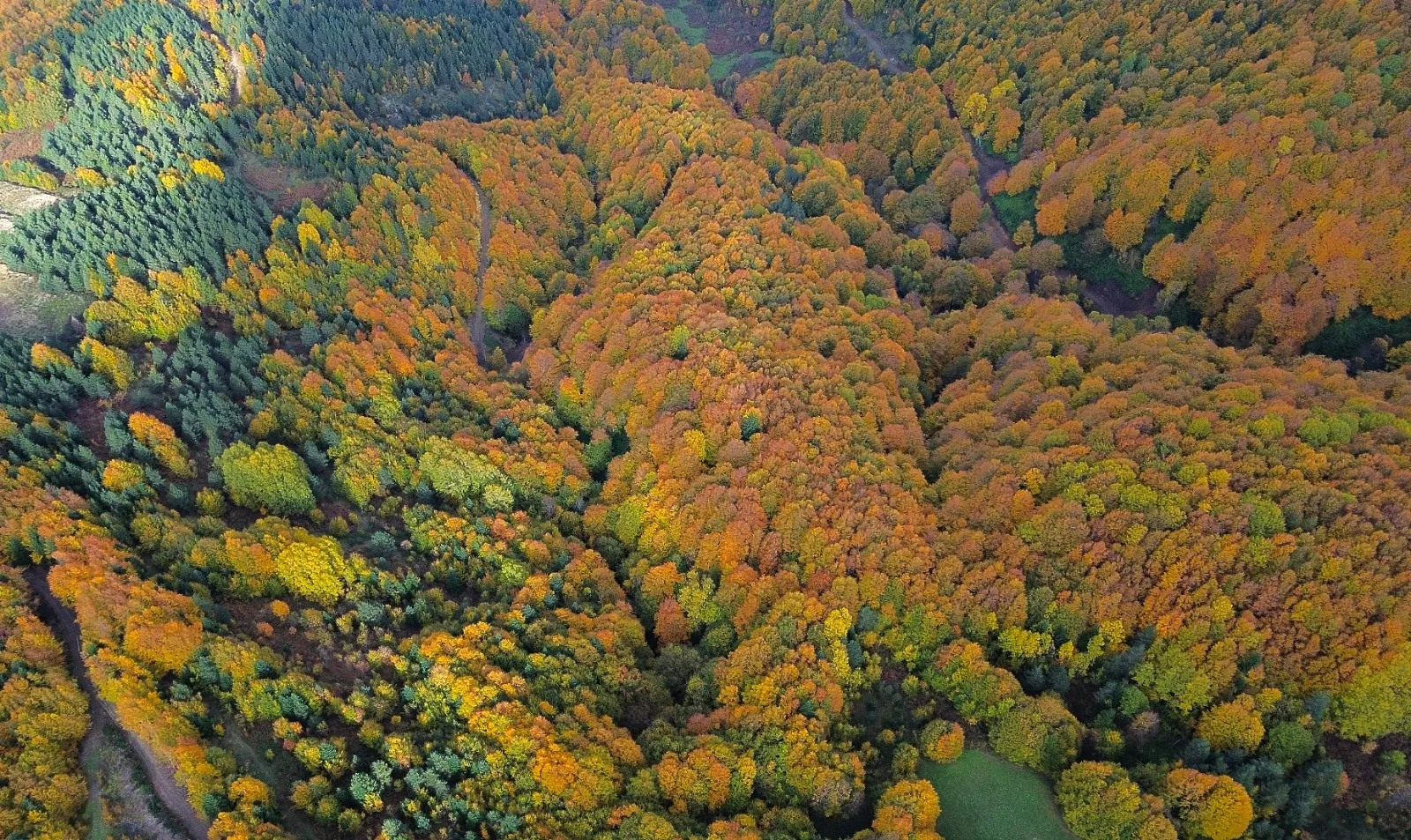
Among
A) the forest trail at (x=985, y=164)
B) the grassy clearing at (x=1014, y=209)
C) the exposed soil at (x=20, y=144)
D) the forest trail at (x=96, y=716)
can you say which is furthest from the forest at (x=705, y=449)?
the forest trail at (x=985, y=164)

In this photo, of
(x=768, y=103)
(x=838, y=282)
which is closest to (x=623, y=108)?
(x=768, y=103)

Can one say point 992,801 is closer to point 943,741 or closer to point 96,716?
point 943,741

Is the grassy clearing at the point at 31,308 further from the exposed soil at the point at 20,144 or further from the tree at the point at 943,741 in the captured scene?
the tree at the point at 943,741

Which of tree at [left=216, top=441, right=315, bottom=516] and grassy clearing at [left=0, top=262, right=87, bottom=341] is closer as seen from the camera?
tree at [left=216, top=441, right=315, bottom=516]

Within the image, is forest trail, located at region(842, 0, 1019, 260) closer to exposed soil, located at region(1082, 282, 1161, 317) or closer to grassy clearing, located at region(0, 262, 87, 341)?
exposed soil, located at region(1082, 282, 1161, 317)

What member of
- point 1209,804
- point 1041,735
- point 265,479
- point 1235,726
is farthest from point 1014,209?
point 265,479

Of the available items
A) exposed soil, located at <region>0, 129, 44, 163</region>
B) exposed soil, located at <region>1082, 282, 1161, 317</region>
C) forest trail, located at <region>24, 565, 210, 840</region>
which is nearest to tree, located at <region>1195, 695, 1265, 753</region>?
exposed soil, located at <region>1082, 282, 1161, 317</region>
